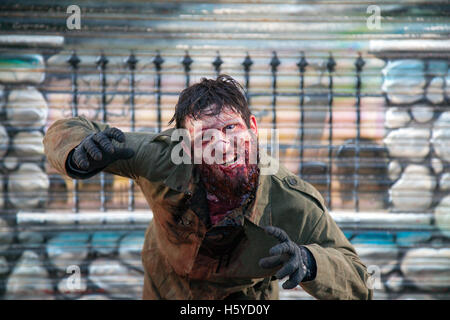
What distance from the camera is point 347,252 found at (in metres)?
2.28

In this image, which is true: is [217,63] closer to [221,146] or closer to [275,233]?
[221,146]

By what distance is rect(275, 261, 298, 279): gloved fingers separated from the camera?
72.4 inches

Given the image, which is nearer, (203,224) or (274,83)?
(203,224)

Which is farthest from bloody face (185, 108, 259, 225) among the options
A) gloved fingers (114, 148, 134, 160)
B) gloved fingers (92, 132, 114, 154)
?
gloved fingers (92, 132, 114, 154)

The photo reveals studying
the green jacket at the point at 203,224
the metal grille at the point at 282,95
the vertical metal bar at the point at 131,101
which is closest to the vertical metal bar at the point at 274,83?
the metal grille at the point at 282,95

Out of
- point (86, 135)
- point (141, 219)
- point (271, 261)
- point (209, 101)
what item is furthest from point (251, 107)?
point (271, 261)

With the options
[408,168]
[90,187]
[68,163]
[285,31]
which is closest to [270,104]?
[285,31]

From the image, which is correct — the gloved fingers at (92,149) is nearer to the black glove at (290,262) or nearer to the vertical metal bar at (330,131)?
the black glove at (290,262)

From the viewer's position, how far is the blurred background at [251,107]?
13.3 feet

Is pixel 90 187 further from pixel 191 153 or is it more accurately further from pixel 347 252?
pixel 347 252

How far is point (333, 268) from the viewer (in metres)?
2.06

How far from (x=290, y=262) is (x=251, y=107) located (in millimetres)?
2490

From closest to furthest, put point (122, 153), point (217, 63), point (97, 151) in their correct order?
point (97, 151) → point (122, 153) → point (217, 63)

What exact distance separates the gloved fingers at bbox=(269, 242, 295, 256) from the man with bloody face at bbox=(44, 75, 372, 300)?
0.05m
